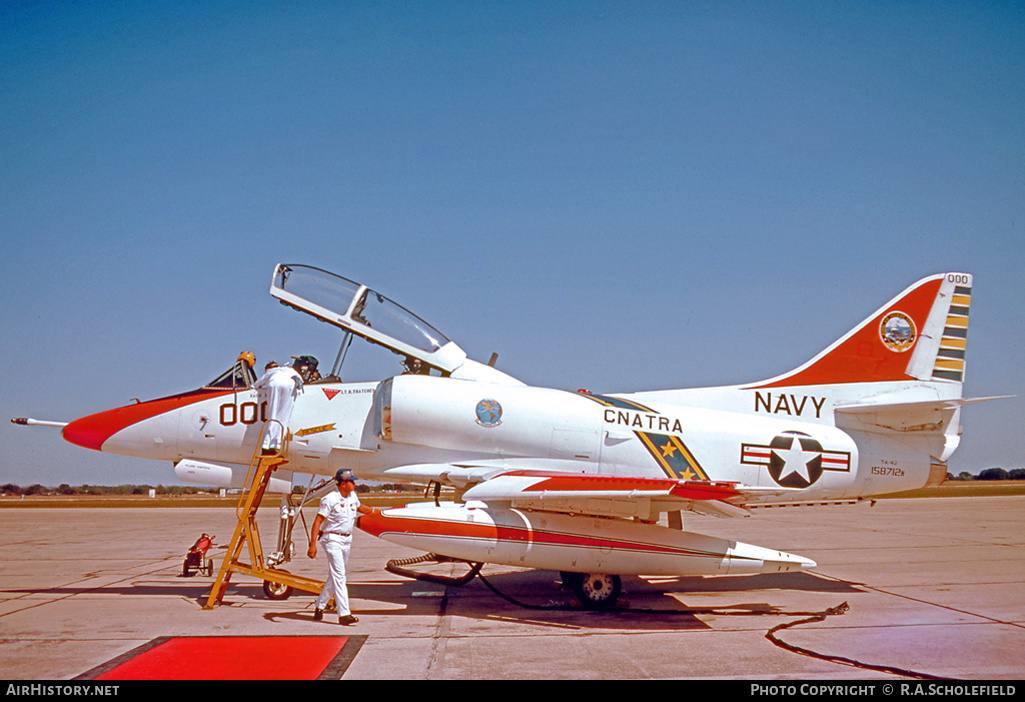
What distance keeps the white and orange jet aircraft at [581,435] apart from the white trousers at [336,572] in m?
0.70

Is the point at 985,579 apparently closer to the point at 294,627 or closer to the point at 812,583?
the point at 812,583

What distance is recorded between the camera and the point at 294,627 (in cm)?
769

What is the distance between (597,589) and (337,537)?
3.36 m

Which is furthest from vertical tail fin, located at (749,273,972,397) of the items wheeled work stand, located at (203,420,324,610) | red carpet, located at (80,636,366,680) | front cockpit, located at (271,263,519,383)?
red carpet, located at (80,636,366,680)

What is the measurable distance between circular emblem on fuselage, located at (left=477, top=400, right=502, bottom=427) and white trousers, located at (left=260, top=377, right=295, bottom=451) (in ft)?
8.32

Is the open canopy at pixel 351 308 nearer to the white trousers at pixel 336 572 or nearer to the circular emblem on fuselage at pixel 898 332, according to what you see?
the white trousers at pixel 336 572

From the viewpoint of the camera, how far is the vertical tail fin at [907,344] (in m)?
10.9

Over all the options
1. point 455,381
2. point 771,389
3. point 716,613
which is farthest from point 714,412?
point 455,381

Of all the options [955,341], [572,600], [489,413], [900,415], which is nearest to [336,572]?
[489,413]

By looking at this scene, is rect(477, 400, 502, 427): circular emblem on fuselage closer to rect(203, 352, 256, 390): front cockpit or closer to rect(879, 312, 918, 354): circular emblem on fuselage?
rect(203, 352, 256, 390): front cockpit

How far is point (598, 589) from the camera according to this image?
9.25 m

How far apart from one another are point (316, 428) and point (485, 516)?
2858 mm

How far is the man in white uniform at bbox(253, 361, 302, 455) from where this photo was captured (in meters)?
9.60

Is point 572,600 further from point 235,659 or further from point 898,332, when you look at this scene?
point 898,332
